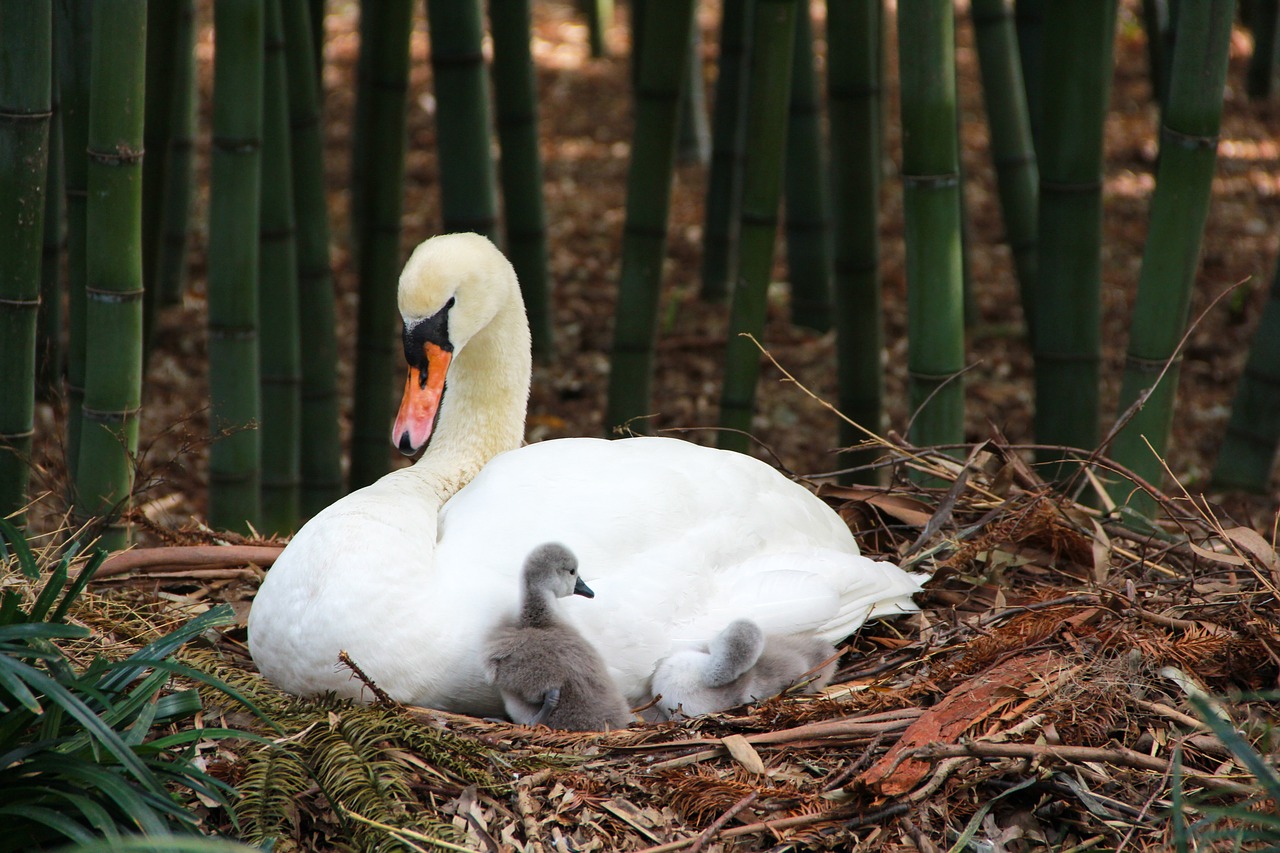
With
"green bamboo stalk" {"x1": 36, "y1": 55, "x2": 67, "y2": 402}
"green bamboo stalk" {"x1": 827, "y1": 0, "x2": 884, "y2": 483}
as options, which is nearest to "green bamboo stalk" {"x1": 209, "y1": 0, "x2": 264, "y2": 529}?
"green bamboo stalk" {"x1": 36, "y1": 55, "x2": 67, "y2": 402}

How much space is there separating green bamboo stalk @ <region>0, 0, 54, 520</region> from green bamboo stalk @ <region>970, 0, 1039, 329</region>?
3.62 metres

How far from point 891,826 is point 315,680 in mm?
1204

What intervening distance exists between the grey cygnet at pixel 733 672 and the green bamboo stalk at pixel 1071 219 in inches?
70.9

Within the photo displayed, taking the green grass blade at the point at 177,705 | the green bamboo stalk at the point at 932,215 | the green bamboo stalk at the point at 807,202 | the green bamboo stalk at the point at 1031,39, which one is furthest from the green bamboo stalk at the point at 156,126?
the green bamboo stalk at the point at 1031,39

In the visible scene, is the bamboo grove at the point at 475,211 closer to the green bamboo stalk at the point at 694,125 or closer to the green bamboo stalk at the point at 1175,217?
the green bamboo stalk at the point at 1175,217

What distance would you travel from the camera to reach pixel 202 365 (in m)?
7.19

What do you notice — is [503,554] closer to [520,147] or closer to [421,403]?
[421,403]

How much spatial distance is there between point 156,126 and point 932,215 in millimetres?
2318

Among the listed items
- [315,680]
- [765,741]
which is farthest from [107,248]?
[765,741]

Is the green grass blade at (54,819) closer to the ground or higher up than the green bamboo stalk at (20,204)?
closer to the ground

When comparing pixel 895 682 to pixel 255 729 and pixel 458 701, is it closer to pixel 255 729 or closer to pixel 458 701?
pixel 458 701

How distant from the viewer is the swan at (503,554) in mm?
2814

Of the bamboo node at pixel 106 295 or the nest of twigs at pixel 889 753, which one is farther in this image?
the bamboo node at pixel 106 295

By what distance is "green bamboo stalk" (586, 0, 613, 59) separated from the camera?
1172 cm
